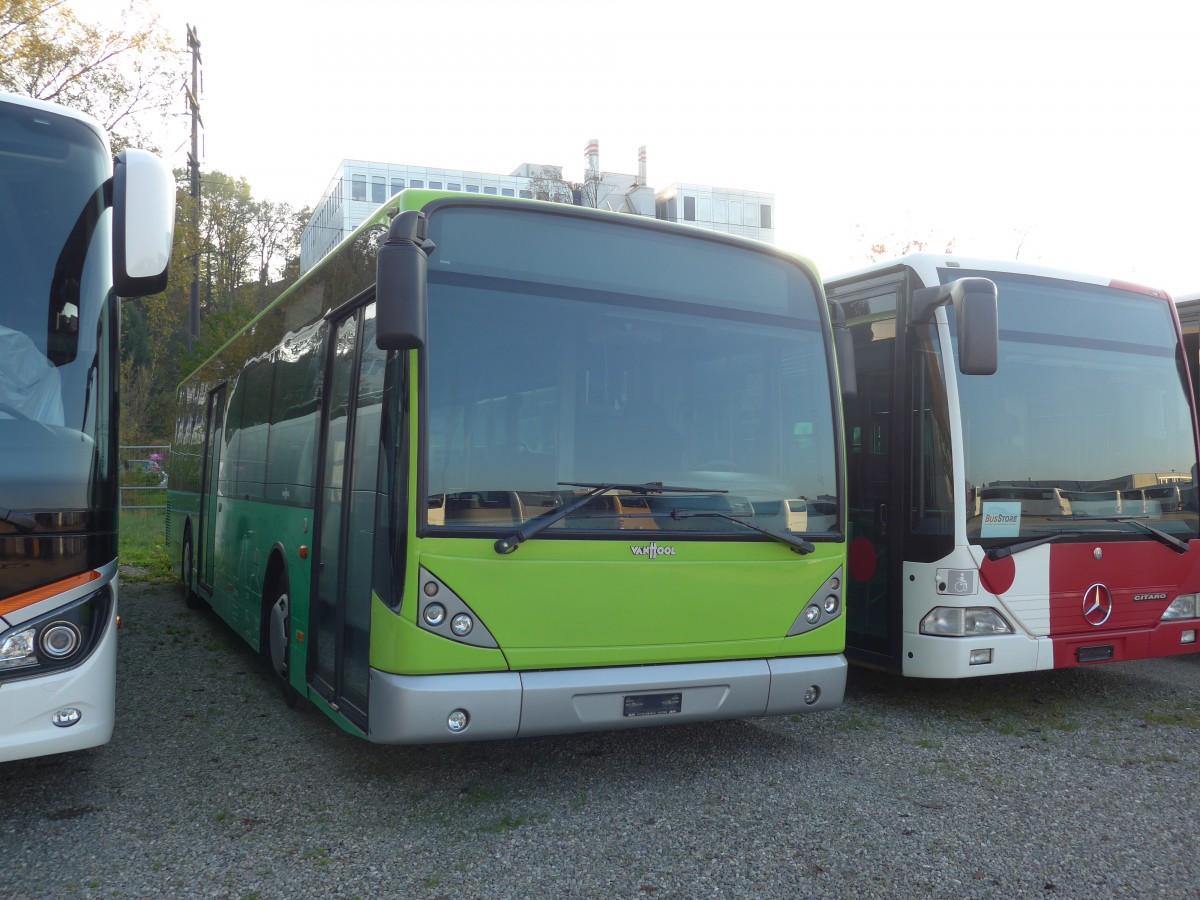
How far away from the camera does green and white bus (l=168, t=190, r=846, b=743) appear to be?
4652mm

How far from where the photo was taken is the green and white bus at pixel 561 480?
465 centimetres

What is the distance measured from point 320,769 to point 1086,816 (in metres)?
3.80

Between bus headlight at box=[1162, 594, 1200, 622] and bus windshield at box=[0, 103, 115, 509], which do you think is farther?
bus headlight at box=[1162, 594, 1200, 622]

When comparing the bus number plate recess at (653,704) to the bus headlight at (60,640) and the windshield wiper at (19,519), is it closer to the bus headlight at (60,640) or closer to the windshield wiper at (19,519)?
the bus headlight at (60,640)

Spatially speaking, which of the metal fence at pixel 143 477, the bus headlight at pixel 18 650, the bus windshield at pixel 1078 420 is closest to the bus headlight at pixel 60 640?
the bus headlight at pixel 18 650

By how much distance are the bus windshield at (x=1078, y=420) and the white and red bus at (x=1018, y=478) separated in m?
0.01

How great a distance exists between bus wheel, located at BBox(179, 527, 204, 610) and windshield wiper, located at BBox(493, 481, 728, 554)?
287 inches

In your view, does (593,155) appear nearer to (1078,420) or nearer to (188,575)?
(188,575)

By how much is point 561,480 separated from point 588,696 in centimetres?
100

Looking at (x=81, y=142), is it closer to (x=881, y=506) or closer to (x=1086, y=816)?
(x=881, y=506)

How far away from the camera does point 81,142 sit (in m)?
4.71

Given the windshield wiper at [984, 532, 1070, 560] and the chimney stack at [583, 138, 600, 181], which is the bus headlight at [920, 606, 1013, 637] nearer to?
the windshield wiper at [984, 532, 1070, 560]

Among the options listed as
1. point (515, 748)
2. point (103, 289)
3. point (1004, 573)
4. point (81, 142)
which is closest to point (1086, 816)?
point (1004, 573)

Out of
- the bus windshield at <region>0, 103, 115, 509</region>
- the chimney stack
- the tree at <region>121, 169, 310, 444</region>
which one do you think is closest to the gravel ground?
the bus windshield at <region>0, 103, 115, 509</region>
